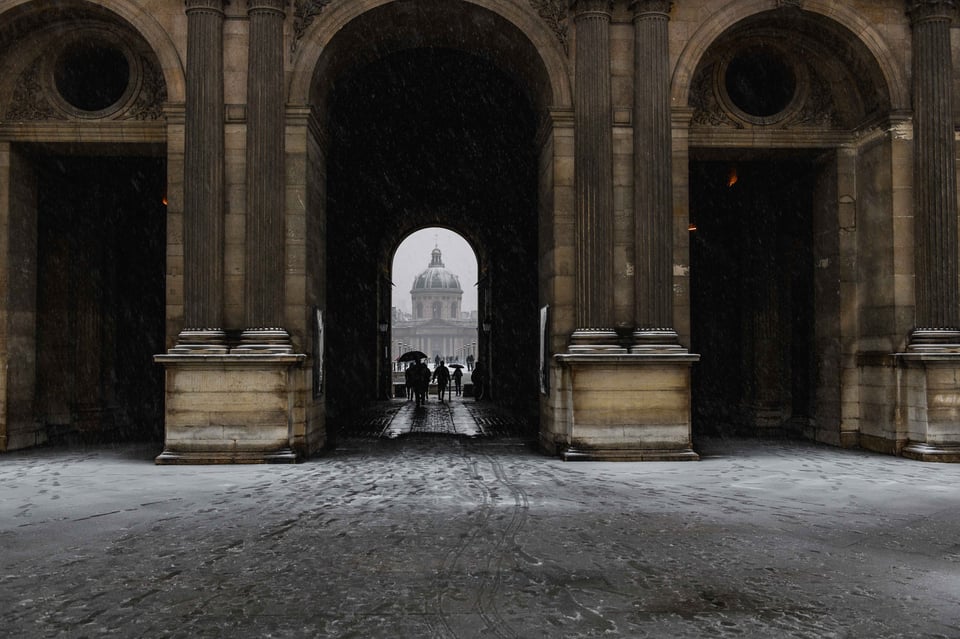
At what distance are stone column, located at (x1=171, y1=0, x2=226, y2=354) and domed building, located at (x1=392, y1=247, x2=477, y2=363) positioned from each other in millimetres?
127819

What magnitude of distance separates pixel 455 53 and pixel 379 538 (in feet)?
46.5

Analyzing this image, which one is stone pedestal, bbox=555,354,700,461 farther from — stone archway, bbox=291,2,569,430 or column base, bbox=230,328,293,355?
column base, bbox=230,328,293,355

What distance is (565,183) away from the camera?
47.2 feet

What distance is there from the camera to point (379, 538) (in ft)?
25.9

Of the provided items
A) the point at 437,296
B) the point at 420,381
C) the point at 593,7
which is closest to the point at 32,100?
the point at 593,7

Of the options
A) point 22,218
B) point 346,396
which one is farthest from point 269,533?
point 346,396

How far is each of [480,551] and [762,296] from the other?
1369 centimetres

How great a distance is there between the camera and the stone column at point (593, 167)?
548 inches

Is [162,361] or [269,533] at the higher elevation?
[162,361]

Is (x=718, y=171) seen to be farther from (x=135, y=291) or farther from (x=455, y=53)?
(x=135, y=291)

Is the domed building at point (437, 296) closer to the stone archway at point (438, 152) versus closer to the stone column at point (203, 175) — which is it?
the stone archway at point (438, 152)

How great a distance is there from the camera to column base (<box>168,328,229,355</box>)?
43.5ft

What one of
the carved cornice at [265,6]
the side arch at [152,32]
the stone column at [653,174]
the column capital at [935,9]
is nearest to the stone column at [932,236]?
the column capital at [935,9]

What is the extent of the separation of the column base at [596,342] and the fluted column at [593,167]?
122 mm
